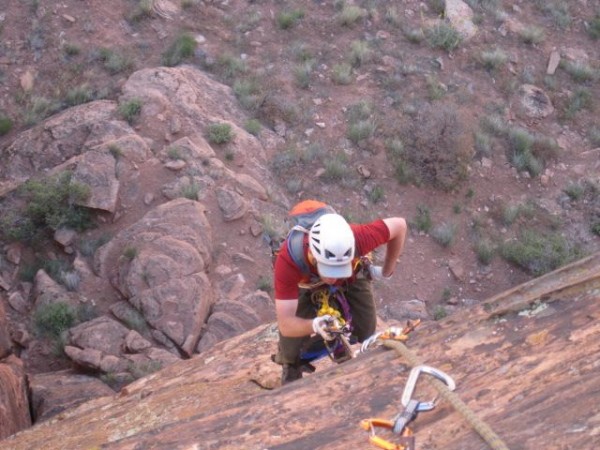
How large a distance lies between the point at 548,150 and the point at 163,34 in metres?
7.06

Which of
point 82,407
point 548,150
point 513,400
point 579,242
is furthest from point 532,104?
point 513,400

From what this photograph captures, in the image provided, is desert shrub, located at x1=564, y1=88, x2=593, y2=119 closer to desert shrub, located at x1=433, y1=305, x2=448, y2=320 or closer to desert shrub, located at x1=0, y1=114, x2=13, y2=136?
desert shrub, located at x1=433, y1=305, x2=448, y2=320

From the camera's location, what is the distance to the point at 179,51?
1305cm

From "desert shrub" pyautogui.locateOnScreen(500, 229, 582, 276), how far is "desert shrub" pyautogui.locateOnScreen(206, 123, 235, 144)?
437 centimetres

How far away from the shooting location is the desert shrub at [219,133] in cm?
1092

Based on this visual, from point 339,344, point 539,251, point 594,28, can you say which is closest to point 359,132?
point 539,251

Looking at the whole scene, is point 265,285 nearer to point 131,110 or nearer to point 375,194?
point 375,194

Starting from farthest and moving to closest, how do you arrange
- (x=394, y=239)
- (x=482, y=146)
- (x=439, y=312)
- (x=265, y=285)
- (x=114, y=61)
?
(x=114, y=61)
(x=482, y=146)
(x=439, y=312)
(x=265, y=285)
(x=394, y=239)

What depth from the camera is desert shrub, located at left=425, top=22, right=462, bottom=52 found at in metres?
14.2

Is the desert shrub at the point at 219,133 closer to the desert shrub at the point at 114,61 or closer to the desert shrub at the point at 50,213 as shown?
the desert shrub at the point at 50,213

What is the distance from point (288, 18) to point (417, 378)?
→ 1177cm

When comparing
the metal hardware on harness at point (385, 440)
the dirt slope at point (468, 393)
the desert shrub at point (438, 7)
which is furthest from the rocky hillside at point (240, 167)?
the metal hardware on harness at point (385, 440)

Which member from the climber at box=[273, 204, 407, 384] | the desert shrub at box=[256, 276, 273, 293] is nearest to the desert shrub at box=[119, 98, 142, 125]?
the desert shrub at box=[256, 276, 273, 293]

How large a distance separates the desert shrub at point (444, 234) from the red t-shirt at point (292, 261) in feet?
22.0
